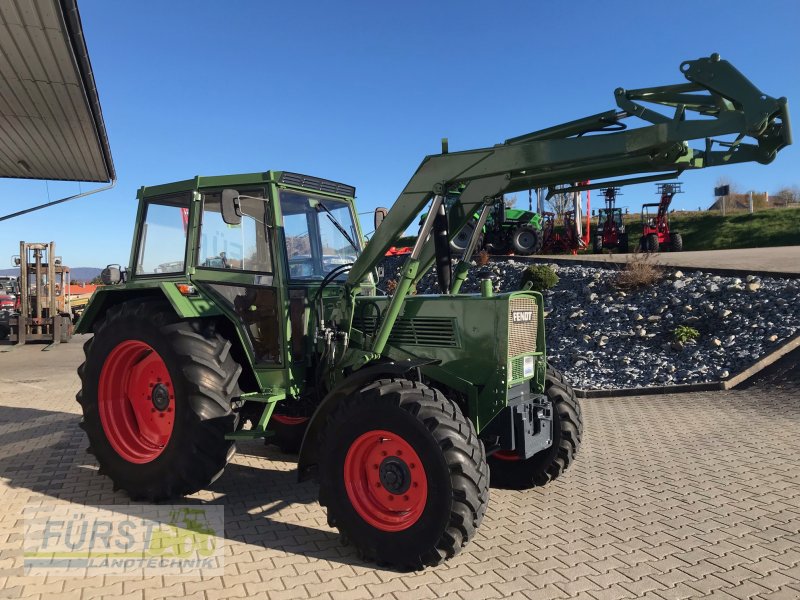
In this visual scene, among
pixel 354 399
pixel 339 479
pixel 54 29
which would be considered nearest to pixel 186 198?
pixel 354 399

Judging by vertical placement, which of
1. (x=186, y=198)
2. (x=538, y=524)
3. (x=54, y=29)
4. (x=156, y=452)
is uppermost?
(x=54, y=29)

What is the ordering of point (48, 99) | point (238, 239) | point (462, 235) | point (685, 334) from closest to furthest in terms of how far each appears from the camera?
point (238, 239)
point (462, 235)
point (48, 99)
point (685, 334)

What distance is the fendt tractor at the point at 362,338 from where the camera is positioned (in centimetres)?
345

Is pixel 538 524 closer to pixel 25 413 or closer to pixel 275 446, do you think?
pixel 275 446

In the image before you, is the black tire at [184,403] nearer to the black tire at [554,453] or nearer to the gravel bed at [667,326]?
the black tire at [554,453]

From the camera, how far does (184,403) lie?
421cm

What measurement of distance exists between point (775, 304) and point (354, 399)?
940 cm

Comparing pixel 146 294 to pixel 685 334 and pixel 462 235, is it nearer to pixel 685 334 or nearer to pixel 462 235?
pixel 462 235

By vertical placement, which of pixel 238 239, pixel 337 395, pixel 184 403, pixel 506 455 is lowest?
pixel 506 455

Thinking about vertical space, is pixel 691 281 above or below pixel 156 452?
above

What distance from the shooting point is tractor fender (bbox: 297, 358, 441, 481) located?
3.76m

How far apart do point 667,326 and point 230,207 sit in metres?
9.04

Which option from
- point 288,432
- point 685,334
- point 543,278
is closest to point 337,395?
point 288,432

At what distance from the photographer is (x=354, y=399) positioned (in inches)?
145
